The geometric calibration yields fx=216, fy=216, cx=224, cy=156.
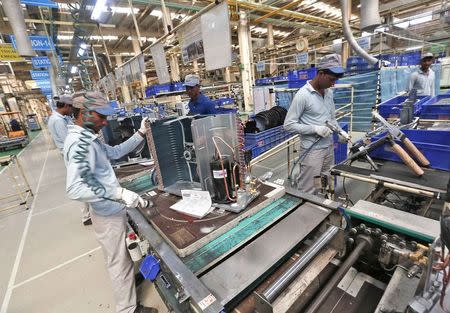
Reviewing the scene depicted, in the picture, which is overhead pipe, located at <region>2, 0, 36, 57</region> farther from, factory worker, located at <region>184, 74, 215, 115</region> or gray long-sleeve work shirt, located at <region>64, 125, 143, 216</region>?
gray long-sleeve work shirt, located at <region>64, 125, 143, 216</region>

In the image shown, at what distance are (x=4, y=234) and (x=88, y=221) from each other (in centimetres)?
134

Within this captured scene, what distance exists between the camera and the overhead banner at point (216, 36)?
1.60 metres

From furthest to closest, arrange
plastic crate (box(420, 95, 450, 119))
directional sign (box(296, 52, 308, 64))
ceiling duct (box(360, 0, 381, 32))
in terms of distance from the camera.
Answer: directional sign (box(296, 52, 308, 64)), ceiling duct (box(360, 0, 381, 32)), plastic crate (box(420, 95, 450, 119))

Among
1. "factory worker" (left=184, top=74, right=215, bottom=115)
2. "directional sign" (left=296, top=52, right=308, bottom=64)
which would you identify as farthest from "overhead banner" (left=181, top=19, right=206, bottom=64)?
"directional sign" (left=296, top=52, right=308, bottom=64)

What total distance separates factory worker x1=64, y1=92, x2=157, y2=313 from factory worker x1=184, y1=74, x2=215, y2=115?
4.29 ft

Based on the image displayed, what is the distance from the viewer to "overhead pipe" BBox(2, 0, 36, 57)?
3.83 meters

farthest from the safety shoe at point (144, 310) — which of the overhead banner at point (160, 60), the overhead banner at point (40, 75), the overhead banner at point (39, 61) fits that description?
the overhead banner at point (40, 75)

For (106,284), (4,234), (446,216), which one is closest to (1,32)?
(4,234)

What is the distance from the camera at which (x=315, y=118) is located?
7.13 feet

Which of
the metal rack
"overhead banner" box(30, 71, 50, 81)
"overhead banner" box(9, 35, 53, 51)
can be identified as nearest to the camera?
the metal rack

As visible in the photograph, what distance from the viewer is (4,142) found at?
370 inches

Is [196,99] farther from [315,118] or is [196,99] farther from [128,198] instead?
[128,198]

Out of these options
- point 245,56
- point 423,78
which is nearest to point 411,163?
point 423,78

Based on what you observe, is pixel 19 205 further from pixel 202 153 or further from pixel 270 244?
pixel 270 244
